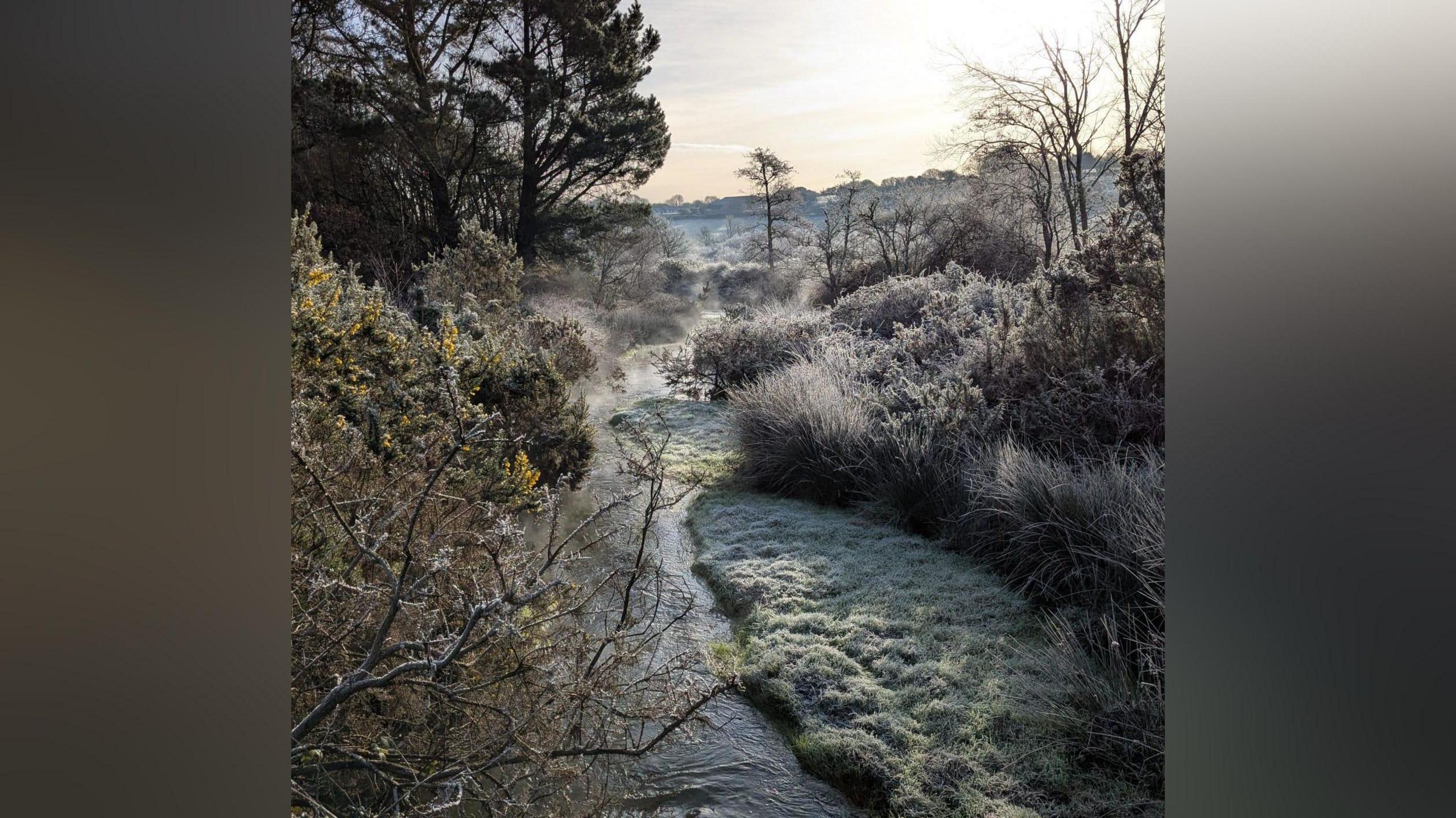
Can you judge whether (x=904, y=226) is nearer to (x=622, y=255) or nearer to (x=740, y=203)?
(x=740, y=203)

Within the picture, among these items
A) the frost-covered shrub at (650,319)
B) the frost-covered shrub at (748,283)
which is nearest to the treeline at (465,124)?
the frost-covered shrub at (650,319)

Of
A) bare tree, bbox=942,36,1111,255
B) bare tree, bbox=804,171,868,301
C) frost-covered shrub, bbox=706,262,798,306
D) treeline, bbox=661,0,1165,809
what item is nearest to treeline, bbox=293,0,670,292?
frost-covered shrub, bbox=706,262,798,306

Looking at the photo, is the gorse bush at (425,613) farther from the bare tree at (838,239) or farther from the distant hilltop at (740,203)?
the distant hilltop at (740,203)

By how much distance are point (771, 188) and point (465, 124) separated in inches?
149

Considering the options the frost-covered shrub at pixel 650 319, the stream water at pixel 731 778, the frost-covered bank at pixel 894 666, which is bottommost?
the stream water at pixel 731 778

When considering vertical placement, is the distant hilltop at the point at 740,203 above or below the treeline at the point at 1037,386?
above

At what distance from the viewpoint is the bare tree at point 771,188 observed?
9.44m

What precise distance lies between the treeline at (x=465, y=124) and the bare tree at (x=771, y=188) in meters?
1.53

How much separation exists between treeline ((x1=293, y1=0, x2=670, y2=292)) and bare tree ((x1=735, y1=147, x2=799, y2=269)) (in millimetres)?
1527

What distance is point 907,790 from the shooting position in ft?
5.69

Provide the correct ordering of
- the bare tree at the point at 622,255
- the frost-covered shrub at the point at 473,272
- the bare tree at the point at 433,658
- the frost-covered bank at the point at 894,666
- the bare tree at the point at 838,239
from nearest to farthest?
the bare tree at the point at 433,658
the frost-covered bank at the point at 894,666
the frost-covered shrub at the point at 473,272
the bare tree at the point at 838,239
the bare tree at the point at 622,255
